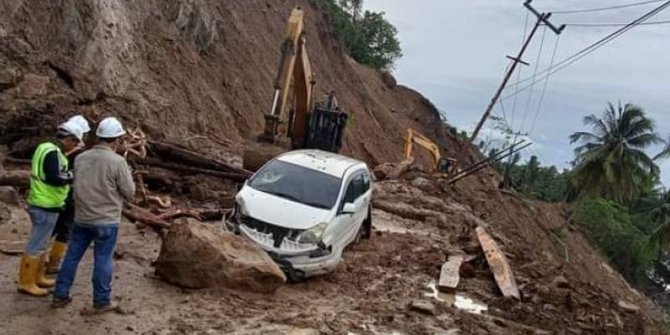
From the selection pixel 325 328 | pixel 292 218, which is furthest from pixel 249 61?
pixel 325 328

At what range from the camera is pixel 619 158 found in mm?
41781

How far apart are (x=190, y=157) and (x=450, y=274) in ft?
21.4

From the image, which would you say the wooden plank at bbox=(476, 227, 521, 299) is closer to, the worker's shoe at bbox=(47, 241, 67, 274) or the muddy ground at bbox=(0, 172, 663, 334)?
the muddy ground at bbox=(0, 172, 663, 334)

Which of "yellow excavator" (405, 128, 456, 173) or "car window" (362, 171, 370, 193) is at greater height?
"yellow excavator" (405, 128, 456, 173)

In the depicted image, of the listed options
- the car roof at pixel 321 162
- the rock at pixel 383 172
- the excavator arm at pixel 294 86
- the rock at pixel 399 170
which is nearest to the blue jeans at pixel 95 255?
the car roof at pixel 321 162

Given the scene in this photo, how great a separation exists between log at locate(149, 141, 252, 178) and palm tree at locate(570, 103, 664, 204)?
30571mm

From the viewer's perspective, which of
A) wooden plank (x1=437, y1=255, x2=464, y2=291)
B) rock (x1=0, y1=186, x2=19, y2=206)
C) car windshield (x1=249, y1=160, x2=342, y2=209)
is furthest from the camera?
wooden plank (x1=437, y1=255, x2=464, y2=291)

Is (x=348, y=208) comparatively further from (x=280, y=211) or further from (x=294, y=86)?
(x=294, y=86)

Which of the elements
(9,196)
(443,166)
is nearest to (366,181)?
(9,196)

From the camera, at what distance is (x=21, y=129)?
47.0 ft

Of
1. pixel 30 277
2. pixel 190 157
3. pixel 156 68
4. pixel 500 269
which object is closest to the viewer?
pixel 30 277

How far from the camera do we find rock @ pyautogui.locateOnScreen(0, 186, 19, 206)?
1158 centimetres

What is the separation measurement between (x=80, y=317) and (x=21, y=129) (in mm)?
8140

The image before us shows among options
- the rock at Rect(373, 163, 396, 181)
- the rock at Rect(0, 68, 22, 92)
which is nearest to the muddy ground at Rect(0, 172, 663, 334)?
the rock at Rect(0, 68, 22, 92)
